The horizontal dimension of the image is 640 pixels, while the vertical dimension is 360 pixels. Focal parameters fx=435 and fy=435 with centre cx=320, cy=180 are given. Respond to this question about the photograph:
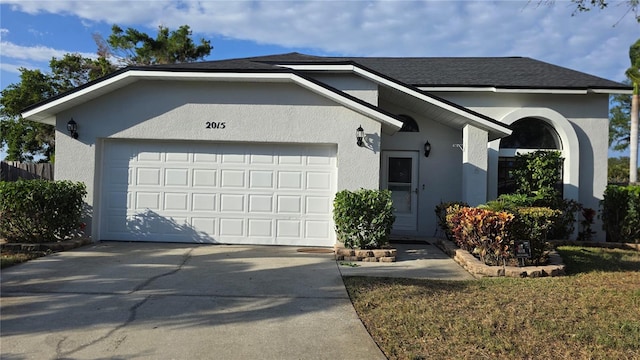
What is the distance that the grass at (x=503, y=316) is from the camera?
13.4 ft

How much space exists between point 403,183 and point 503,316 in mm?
6851

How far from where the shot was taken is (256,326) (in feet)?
14.9

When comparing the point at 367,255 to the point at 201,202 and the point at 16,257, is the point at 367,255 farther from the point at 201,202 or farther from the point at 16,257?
the point at 16,257

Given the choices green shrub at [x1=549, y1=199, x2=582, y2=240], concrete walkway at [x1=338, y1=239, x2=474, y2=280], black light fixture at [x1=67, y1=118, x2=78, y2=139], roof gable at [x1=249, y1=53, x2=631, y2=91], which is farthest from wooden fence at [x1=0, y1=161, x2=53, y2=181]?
green shrub at [x1=549, y1=199, x2=582, y2=240]

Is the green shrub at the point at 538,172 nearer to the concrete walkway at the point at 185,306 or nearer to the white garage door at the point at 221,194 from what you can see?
the concrete walkway at the point at 185,306

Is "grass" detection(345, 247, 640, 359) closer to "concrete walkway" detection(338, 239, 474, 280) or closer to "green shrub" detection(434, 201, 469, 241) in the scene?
"concrete walkway" detection(338, 239, 474, 280)

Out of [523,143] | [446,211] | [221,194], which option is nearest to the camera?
[221,194]

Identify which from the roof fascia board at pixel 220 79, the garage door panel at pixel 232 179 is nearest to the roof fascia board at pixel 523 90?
the roof fascia board at pixel 220 79

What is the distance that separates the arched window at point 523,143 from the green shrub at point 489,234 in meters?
4.65

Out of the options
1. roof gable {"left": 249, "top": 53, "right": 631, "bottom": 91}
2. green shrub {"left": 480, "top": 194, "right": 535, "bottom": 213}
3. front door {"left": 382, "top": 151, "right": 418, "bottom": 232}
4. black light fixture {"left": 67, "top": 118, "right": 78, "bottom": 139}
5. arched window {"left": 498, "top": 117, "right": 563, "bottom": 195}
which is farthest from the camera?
arched window {"left": 498, "top": 117, "right": 563, "bottom": 195}

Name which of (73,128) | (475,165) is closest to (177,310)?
(73,128)

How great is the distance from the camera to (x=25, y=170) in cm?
1421

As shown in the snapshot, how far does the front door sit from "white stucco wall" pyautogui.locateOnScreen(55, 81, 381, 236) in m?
2.69

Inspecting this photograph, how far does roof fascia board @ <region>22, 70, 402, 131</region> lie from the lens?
29.0 feet
